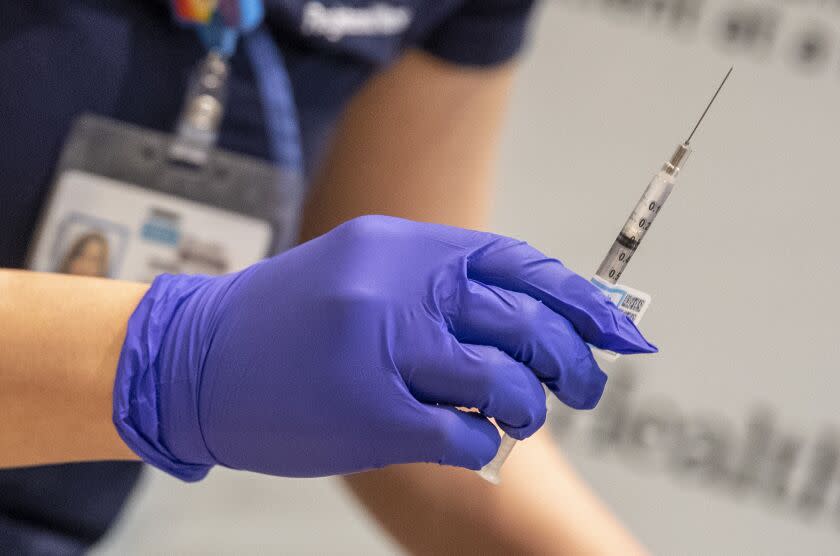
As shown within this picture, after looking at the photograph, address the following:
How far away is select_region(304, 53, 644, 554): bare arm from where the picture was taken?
0.79 meters

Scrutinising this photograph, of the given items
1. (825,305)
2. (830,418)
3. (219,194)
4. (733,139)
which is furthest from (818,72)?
(219,194)

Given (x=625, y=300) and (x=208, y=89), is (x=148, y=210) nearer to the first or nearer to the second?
(x=208, y=89)

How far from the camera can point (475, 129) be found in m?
0.95

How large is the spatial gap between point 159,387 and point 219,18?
1.09 feet

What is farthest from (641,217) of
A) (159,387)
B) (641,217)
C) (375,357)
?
(159,387)

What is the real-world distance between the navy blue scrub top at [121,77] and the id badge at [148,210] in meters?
0.02

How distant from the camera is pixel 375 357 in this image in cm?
48

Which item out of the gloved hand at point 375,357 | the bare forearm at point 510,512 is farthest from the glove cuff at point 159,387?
the bare forearm at point 510,512

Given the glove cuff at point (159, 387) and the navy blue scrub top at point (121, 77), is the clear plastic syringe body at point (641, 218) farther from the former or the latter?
the navy blue scrub top at point (121, 77)

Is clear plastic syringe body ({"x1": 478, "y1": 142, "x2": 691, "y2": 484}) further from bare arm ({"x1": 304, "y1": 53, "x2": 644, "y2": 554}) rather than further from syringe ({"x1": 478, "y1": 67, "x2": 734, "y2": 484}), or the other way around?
bare arm ({"x1": 304, "y1": 53, "x2": 644, "y2": 554})

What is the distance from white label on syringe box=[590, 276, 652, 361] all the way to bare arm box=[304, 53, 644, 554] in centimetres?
28

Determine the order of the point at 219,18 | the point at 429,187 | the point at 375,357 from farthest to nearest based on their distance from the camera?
1. the point at 429,187
2. the point at 219,18
3. the point at 375,357

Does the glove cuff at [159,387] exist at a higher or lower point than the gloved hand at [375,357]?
lower

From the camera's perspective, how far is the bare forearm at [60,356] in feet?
1.75
